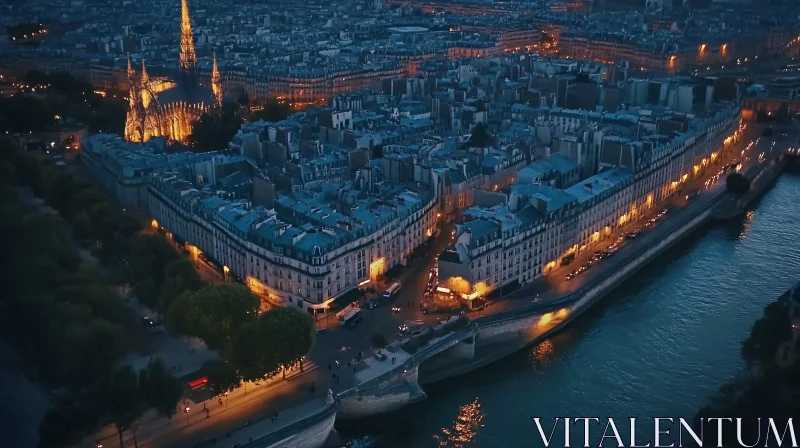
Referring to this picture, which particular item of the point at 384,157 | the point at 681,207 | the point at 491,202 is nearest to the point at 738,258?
the point at 681,207

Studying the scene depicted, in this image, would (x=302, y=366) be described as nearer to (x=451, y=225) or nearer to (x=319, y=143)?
(x=451, y=225)

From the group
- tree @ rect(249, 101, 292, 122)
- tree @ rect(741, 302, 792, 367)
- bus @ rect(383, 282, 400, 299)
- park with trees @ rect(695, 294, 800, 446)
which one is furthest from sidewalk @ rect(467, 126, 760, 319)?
tree @ rect(249, 101, 292, 122)

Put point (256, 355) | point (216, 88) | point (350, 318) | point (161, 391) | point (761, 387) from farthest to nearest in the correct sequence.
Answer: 1. point (216, 88)
2. point (350, 318)
3. point (761, 387)
4. point (256, 355)
5. point (161, 391)

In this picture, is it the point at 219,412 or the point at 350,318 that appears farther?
the point at 350,318

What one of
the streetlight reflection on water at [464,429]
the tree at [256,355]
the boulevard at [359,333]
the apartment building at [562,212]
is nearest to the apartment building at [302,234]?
the boulevard at [359,333]

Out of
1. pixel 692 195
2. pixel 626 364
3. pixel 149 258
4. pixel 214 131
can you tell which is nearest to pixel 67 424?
pixel 149 258

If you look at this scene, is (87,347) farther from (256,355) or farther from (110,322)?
(256,355)
